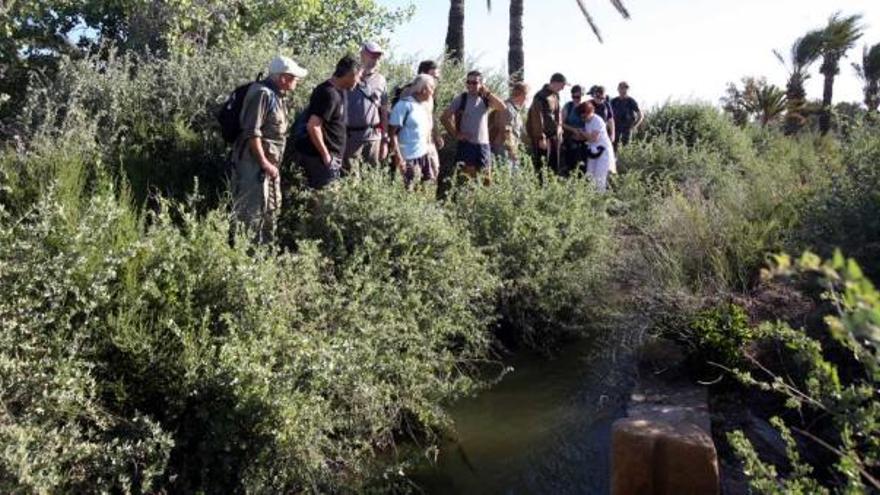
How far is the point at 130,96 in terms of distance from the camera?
23.2ft

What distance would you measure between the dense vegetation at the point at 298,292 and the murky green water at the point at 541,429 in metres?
0.20

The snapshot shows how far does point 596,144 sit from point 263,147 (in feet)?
16.9

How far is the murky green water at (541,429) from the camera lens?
4.56 meters

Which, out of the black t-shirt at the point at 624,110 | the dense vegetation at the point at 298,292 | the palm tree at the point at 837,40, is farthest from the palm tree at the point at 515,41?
the palm tree at the point at 837,40

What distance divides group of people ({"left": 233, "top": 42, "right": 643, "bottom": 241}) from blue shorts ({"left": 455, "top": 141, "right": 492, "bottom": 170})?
1 centimetres

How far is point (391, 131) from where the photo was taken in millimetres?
7535

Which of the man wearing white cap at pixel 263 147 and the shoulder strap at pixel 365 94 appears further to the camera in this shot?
the shoulder strap at pixel 365 94

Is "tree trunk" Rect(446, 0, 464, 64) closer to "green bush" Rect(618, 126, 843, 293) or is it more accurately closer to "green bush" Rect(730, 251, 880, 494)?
Answer: "green bush" Rect(618, 126, 843, 293)

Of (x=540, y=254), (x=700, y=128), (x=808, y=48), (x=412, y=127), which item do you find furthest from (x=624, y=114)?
(x=808, y=48)

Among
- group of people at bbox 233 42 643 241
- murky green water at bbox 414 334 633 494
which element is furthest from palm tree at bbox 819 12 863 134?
murky green water at bbox 414 334 633 494

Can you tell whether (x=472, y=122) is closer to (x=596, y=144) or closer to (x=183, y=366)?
(x=596, y=144)

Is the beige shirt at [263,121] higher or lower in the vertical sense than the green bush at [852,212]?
higher

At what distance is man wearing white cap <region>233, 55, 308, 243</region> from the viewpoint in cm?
595

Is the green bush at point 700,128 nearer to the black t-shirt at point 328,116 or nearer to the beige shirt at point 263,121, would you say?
the black t-shirt at point 328,116
